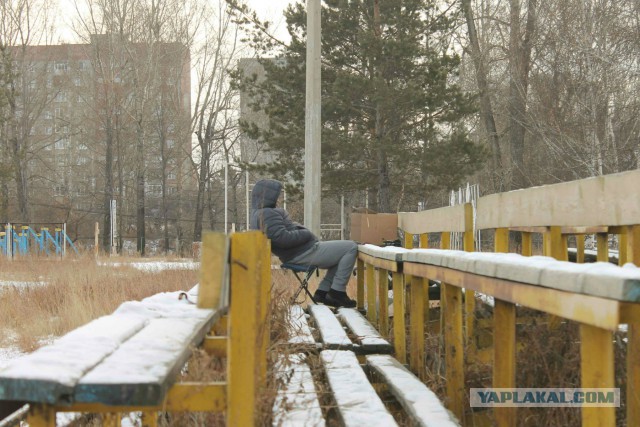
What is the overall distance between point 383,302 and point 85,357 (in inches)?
162

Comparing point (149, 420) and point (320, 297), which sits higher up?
point (320, 297)

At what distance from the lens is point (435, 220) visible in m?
5.64

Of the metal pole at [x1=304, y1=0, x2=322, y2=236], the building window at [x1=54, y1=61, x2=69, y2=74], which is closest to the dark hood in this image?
the metal pole at [x1=304, y1=0, x2=322, y2=236]

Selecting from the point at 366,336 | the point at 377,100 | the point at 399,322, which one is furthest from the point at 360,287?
the point at 377,100

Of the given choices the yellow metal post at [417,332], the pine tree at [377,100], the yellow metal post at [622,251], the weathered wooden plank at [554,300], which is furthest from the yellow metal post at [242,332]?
the pine tree at [377,100]

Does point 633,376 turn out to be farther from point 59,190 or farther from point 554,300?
point 59,190

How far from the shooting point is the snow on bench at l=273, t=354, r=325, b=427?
291 centimetres

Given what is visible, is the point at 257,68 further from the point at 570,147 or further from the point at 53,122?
the point at 570,147

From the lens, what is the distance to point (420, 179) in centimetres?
2364

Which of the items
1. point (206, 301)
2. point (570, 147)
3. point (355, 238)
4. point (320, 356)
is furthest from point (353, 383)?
point (570, 147)

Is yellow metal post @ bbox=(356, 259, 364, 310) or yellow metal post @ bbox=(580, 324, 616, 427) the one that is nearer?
yellow metal post @ bbox=(580, 324, 616, 427)

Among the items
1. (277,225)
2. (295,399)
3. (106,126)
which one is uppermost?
(106,126)

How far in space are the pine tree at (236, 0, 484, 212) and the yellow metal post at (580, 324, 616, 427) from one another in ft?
61.1

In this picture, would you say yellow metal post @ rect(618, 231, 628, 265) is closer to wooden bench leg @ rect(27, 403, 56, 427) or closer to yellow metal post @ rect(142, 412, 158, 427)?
yellow metal post @ rect(142, 412, 158, 427)
